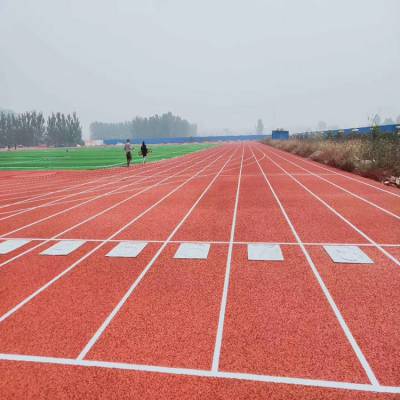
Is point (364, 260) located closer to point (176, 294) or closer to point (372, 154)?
point (176, 294)

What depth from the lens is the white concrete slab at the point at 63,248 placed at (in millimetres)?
5164

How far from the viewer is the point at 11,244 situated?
568cm

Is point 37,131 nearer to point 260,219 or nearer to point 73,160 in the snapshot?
point 73,160

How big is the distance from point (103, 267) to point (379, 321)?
3510mm

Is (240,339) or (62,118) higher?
(62,118)

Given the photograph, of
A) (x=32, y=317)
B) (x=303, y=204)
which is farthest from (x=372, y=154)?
(x=32, y=317)

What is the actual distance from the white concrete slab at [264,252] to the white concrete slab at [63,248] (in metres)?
2.96

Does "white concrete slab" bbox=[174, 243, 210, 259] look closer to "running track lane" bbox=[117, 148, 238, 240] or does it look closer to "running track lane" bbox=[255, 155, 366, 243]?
"running track lane" bbox=[117, 148, 238, 240]

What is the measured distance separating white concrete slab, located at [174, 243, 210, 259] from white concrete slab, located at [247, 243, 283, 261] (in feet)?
2.28

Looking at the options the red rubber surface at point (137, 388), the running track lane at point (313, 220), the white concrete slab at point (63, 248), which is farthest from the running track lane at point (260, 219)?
the red rubber surface at point (137, 388)

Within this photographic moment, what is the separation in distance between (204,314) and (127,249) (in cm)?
234

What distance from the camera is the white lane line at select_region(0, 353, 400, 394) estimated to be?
236 cm

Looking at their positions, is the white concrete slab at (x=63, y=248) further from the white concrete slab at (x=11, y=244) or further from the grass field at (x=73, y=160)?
the grass field at (x=73, y=160)

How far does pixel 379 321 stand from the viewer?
3150 millimetres
